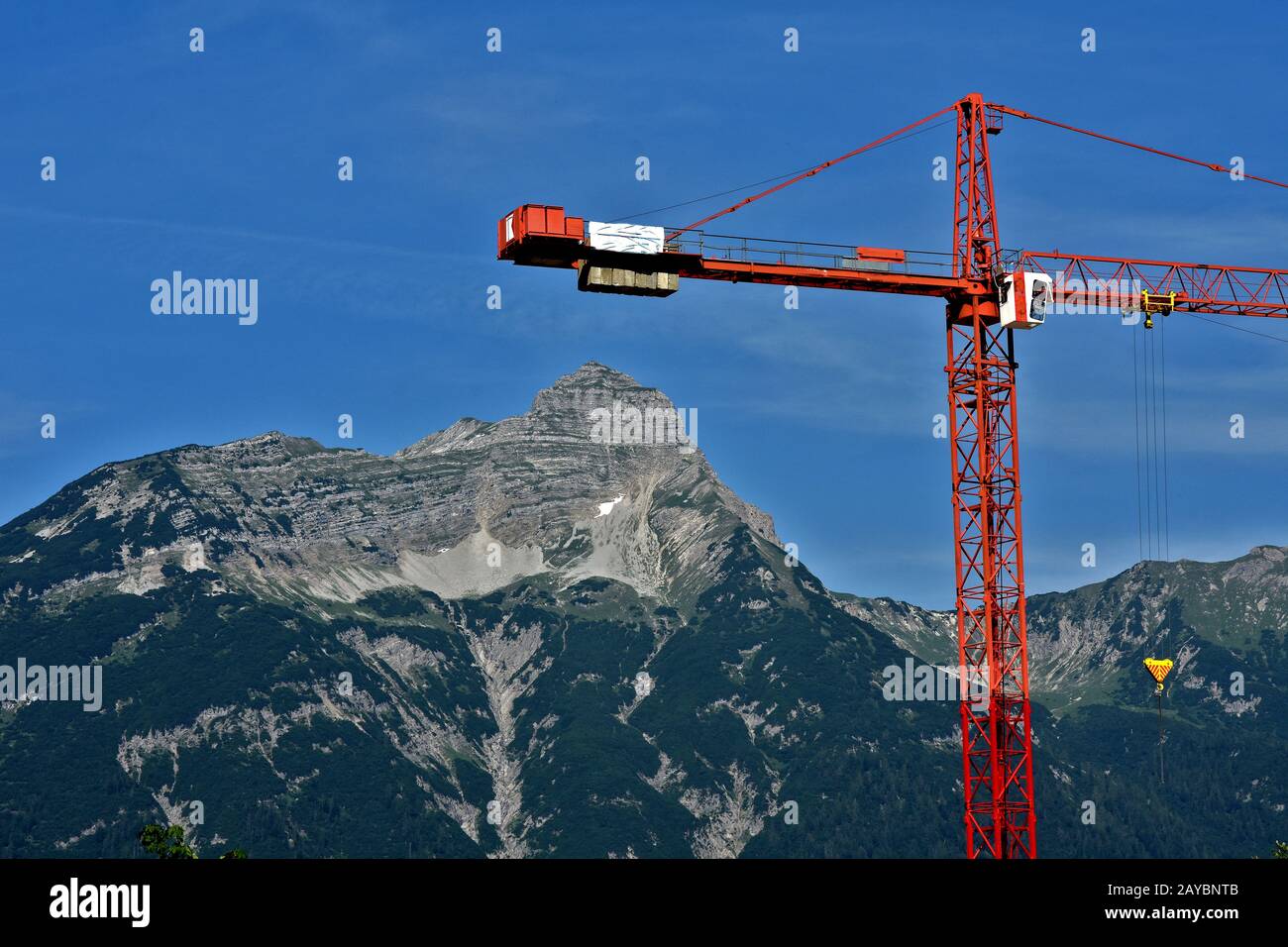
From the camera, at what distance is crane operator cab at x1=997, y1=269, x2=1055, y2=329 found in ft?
425

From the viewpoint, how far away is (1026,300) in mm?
129500

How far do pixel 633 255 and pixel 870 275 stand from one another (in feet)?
62.5

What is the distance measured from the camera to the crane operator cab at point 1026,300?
12950cm

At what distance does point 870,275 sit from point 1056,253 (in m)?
14.3
